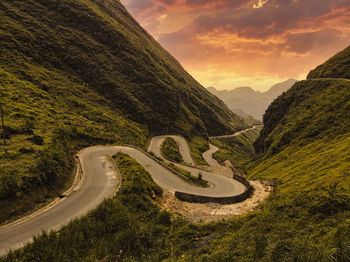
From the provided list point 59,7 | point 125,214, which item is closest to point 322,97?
point 125,214

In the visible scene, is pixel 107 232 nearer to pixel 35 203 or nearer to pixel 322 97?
pixel 35 203

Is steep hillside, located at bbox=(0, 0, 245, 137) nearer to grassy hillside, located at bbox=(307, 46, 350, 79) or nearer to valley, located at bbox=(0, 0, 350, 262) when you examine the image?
valley, located at bbox=(0, 0, 350, 262)

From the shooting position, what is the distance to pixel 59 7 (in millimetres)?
108312

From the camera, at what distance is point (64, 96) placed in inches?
2554

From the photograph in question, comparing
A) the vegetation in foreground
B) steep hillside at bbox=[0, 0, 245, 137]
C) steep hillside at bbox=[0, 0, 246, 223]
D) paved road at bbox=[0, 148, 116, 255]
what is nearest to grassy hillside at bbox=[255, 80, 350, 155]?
the vegetation in foreground

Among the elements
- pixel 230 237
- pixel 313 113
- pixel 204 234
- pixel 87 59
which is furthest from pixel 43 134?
pixel 313 113

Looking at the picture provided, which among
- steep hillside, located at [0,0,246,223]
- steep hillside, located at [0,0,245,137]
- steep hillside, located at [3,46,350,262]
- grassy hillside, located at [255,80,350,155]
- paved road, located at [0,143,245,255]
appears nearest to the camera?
steep hillside, located at [3,46,350,262]

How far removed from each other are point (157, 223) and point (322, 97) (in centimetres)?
8103

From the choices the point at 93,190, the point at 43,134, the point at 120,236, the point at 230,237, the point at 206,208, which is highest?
the point at 43,134

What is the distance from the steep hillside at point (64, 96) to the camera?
2275cm

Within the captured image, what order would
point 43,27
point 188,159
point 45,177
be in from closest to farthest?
point 45,177
point 188,159
point 43,27

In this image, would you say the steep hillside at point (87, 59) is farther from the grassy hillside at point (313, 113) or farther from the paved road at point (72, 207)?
the grassy hillside at point (313, 113)

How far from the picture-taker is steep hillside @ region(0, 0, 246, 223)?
2275 centimetres

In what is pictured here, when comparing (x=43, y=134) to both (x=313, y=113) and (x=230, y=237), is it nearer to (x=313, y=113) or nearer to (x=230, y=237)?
(x=230, y=237)
